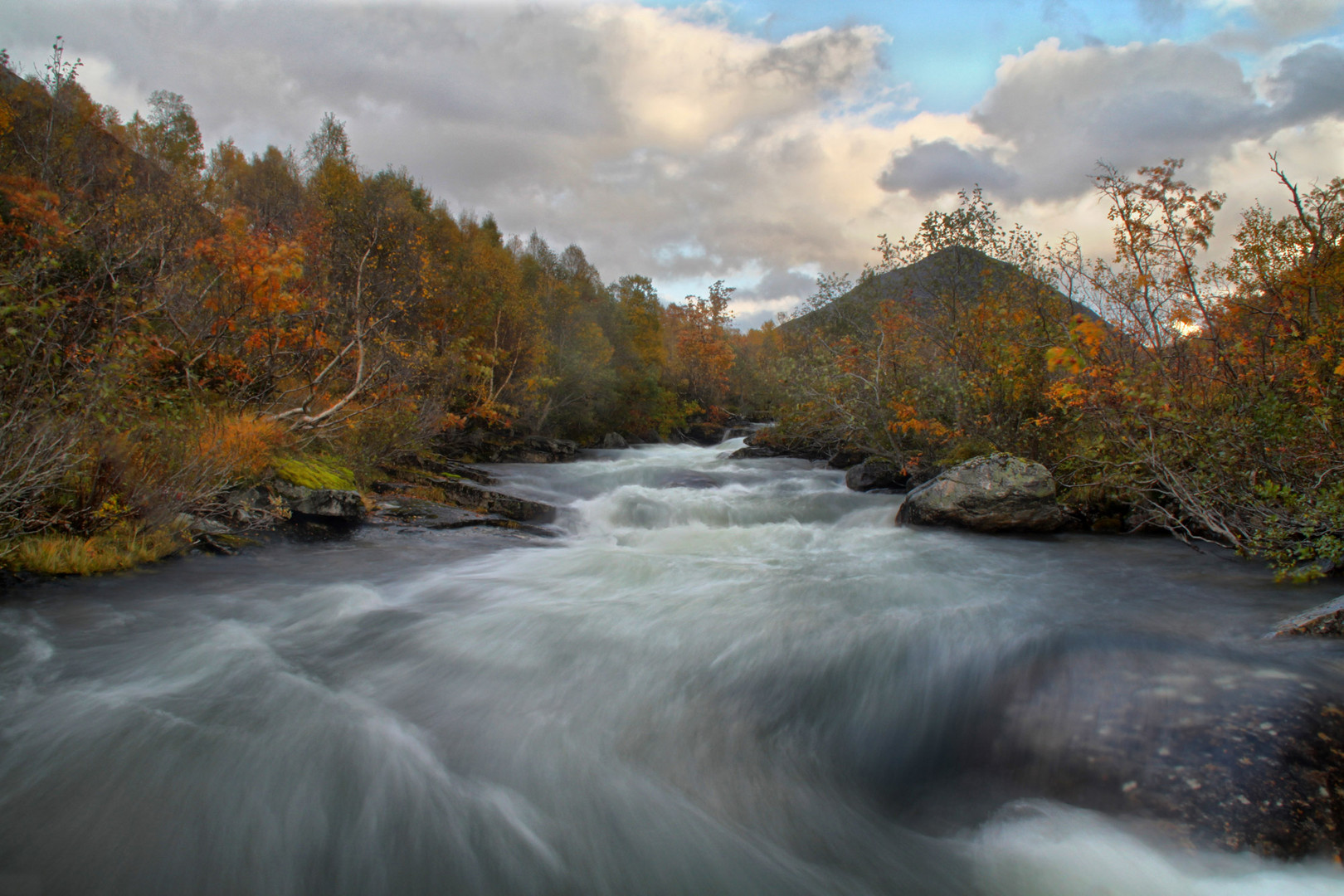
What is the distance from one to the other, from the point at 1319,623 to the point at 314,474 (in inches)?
456

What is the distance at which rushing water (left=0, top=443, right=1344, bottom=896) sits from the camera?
9.11 feet

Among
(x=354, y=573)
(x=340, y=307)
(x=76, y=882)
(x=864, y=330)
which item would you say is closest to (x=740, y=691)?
(x=76, y=882)

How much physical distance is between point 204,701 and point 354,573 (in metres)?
3.06

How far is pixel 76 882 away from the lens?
2.37m

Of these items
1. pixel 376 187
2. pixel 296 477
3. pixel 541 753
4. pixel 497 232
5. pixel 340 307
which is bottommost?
pixel 541 753

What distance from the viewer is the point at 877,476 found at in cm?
1491

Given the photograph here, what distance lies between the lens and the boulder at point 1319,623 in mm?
4094

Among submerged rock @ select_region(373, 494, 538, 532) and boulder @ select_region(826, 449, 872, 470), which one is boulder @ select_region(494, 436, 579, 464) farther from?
submerged rock @ select_region(373, 494, 538, 532)

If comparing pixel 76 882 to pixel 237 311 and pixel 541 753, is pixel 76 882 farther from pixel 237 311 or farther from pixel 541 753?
pixel 237 311

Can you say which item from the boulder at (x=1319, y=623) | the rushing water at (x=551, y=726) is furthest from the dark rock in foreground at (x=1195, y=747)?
the boulder at (x=1319, y=623)

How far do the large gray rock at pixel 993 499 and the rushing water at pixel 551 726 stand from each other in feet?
6.55

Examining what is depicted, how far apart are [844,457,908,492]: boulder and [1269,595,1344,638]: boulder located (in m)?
9.99

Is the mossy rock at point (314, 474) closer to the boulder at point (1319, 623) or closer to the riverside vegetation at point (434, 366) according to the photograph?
the riverside vegetation at point (434, 366)

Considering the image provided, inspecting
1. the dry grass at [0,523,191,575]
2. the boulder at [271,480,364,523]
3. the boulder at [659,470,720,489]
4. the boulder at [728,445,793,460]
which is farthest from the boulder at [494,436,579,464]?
the dry grass at [0,523,191,575]
